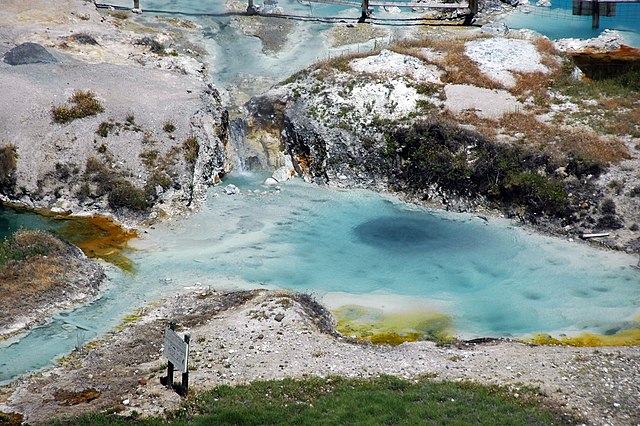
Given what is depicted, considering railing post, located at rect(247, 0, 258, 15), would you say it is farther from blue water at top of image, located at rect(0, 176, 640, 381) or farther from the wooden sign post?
the wooden sign post

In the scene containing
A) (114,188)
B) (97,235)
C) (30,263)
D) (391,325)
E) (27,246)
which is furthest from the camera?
(114,188)

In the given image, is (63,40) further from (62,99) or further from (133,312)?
(133,312)

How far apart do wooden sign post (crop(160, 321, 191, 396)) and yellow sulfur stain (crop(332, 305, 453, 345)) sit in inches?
311

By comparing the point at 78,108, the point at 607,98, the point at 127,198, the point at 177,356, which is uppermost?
the point at 607,98

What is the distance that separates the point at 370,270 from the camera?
119 ft

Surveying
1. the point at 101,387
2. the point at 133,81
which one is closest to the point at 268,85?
the point at 133,81

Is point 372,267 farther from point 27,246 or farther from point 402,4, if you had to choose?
point 402,4

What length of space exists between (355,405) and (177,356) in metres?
5.09

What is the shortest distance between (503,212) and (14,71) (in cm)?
2583

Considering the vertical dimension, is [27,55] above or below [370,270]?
above

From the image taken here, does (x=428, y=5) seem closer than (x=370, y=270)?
No

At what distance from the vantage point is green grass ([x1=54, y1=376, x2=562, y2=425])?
2352 cm

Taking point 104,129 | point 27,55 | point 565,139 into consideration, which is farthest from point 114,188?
point 565,139


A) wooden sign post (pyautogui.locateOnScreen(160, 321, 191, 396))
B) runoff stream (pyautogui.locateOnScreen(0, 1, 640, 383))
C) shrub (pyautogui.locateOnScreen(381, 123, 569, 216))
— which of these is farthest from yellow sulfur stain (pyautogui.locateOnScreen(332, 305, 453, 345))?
shrub (pyautogui.locateOnScreen(381, 123, 569, 216))
